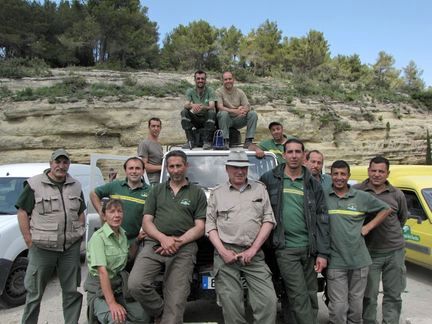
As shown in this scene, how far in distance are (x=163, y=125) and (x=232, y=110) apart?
11.6m

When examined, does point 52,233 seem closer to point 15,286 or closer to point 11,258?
point 11,258

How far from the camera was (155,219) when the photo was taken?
156 inches

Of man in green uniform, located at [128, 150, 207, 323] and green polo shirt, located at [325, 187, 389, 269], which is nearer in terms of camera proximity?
man in green uniform, located at [128, 150, 207, 323]

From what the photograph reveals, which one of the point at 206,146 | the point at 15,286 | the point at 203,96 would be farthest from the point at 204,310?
the point at 203,96

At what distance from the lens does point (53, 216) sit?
163 inches

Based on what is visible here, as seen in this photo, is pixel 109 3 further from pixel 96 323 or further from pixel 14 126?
pixel 96 323

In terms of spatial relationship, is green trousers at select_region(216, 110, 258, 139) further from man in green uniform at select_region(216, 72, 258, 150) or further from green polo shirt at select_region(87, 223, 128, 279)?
green polo shirt at select_region(87, 223, 128, 279)

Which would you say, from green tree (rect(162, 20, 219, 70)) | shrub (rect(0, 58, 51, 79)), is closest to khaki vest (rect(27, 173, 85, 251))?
shrub (rect(0, 58, 51, 79))

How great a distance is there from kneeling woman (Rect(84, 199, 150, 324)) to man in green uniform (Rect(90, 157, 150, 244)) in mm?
369

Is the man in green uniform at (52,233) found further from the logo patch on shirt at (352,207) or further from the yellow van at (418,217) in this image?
the yellow van at (418,217)

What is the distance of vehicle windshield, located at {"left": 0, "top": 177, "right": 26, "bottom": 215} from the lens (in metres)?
6.03

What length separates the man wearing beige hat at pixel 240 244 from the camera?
11.8 ft

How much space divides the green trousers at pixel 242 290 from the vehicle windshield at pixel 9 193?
3.87 meters

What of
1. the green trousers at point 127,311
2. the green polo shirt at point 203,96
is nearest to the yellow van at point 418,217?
the green polo shirt at point 203,96
